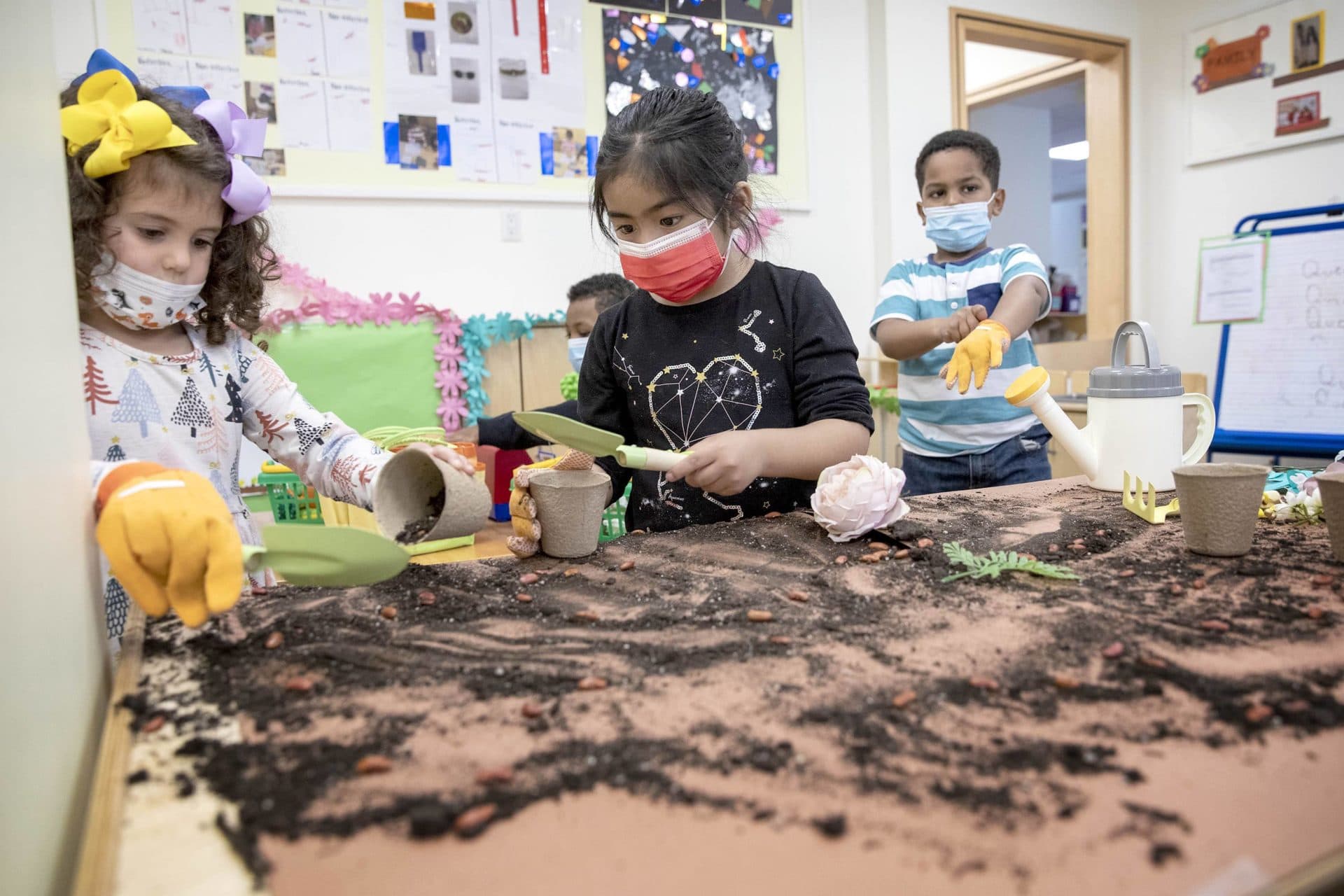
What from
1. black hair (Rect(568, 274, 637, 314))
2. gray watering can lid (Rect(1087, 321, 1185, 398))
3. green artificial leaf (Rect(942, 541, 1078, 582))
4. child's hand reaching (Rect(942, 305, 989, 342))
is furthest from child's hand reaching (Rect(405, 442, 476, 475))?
black hair (Rect(568, 274, 637, 314))

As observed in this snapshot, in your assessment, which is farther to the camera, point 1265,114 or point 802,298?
point 1265,114

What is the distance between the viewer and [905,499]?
1231 millimetres

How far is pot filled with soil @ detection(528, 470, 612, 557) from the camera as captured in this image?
948 mm

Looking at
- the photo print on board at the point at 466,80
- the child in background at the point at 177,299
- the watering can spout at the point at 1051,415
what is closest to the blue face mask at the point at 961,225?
the watering can spout at the point at 1051,415

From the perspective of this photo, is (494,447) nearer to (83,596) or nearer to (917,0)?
(83,596)

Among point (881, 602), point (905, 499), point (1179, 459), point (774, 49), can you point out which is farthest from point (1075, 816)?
point (774, 49)

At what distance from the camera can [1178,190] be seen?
406 centimetres

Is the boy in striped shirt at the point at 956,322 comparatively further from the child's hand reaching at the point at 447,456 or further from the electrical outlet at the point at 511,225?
the electrical outlet at the point at 511,225

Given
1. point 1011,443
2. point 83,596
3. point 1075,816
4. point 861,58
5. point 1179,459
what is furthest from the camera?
point 861,58

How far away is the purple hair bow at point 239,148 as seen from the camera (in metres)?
1.06

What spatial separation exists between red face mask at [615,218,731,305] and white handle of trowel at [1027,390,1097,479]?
484mm

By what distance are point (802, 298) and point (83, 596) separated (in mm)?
983

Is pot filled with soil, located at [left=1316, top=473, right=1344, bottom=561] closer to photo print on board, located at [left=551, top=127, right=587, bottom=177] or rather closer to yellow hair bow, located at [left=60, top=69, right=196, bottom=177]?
yellow hair bow, located at [left=60, top=69, right=196, bottom=177]

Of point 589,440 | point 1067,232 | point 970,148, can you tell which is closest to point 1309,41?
point 970,148
